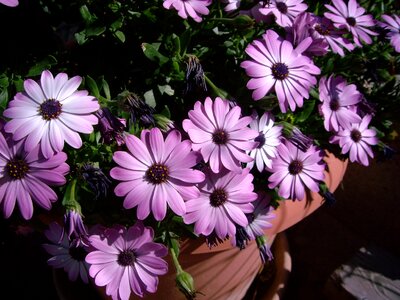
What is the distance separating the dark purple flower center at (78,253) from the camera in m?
0.79

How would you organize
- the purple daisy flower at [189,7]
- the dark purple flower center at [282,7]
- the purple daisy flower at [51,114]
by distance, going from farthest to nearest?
the dark purple flower center at [282,7] → the purple daisy flower at [189,7] → the purple daisy flower at [51,114]

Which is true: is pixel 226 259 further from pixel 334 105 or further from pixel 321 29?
pixel 321 29

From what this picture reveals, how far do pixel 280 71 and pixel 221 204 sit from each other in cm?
23

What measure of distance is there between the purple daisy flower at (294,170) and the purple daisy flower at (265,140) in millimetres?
13

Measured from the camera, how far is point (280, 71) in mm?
704

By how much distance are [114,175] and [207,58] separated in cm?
33

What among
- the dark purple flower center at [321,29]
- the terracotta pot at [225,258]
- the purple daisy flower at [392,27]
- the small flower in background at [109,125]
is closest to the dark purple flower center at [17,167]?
the small flower in background at [109,125]

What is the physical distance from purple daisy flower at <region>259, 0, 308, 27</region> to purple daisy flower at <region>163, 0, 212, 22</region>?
106 mm

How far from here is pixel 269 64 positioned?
2.31ft

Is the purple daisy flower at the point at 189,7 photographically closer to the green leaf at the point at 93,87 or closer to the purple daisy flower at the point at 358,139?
the green leaf at the point at 93,87

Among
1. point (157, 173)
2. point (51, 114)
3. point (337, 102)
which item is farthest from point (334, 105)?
point (51, 114)

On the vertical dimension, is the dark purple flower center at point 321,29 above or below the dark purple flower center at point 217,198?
above

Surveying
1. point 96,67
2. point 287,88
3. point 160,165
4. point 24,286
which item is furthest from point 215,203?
point 24,286

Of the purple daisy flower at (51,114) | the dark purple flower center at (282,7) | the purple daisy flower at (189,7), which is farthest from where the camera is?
the dark purple flower center at (282,7)
